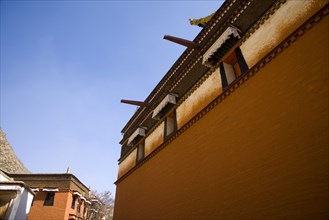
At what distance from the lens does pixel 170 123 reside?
26.6 feet

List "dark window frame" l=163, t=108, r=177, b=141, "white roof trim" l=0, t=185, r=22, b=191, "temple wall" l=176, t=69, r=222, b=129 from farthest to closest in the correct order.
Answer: "dark window frame" l=163, t=108, r=177, b=141 → "white roof trim" l=0, t=185, r=22, b=191 → "temple wall" l=176, t=69, r=222, b=129

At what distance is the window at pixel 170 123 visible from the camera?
7824 millimetres

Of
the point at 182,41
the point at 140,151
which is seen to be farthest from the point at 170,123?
the point at 182,41

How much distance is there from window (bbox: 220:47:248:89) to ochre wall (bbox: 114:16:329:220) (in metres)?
0.66

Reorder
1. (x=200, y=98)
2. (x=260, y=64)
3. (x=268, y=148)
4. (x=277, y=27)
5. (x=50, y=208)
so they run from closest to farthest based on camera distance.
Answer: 1. (x=268, y=148)
2. (x=277, y=27)
3. (x=260, y=64)
4. (x=200, y=98)
5. (x=50, y=208)

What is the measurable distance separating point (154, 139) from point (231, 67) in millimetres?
4156

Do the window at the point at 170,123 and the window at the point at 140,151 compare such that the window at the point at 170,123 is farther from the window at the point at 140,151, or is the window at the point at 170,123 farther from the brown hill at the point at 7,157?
the brown hill at the point at 7,157

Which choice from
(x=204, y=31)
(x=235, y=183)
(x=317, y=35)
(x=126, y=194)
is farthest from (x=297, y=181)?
(x=126, y=194)

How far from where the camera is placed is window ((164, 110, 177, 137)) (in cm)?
782

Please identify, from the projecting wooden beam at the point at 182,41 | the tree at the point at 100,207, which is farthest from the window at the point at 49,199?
the projecting wooden beam at the point at 182,41

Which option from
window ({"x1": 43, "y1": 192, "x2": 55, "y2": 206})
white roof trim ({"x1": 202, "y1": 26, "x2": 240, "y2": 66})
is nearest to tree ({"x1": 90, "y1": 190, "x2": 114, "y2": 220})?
window ({"x1": 43, "y1": 192, "x2": 55, "y2": 206})

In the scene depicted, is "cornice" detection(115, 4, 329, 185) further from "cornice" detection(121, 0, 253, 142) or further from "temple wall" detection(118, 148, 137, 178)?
"temple wall" detection(118, 148, 137, 178)

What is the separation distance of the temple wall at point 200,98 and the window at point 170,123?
59cm

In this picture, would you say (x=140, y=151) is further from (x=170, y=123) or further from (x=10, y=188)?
(x=10, y=188)
